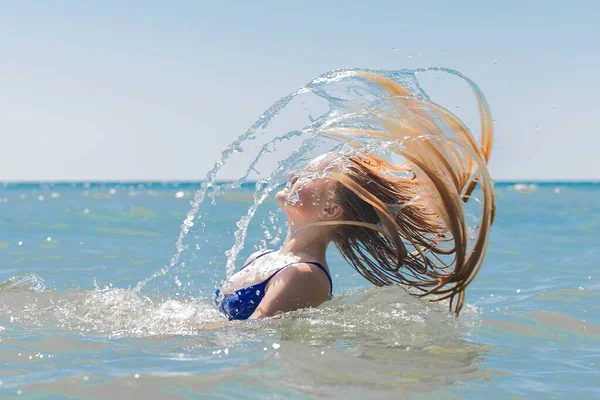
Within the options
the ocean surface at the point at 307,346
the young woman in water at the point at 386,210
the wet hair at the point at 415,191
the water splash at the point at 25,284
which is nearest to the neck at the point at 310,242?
the young woman in water at the point at 386,210

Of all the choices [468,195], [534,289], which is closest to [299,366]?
[468,195]

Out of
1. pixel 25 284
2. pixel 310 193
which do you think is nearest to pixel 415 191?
pixel 310 193

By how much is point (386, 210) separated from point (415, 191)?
0.84 ft

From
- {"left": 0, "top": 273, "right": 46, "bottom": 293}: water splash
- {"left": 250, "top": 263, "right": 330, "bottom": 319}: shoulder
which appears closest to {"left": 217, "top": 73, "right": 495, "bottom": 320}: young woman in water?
{"left": 250, "top": 263, "right": 330, "bottom": 319}: shoulder

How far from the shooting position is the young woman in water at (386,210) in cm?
429

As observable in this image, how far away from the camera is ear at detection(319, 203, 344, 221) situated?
452 cm

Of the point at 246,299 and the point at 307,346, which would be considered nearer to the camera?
the point at 307,346

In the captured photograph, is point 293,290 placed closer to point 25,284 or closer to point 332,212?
point 332,212

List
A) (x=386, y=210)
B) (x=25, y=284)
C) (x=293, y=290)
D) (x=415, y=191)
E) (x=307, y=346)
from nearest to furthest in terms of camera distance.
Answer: (x=307, y=346) → (x=293, y=290) → (x=386, y=210) → (x=415, y=191) → (x=25, y=284)

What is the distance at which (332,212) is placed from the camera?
4520mm

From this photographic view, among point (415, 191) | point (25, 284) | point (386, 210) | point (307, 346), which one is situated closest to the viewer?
point (307, 346)

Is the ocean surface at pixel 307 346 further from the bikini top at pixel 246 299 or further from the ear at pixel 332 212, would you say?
the ear at pixel 332 212

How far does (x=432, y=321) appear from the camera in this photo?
15.1 feet

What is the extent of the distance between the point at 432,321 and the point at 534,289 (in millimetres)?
2783
